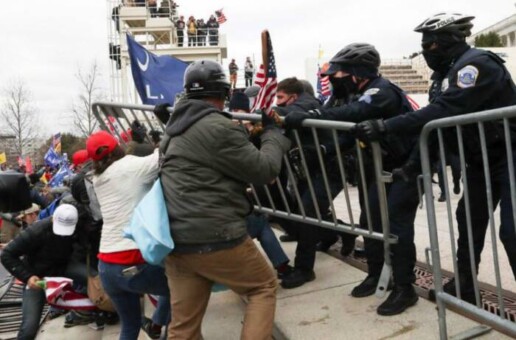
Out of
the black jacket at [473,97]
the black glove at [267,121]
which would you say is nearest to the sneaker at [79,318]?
the black glove at [267,121]

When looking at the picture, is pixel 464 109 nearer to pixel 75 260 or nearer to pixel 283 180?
pixel 283 180

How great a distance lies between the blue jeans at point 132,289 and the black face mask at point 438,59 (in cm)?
227

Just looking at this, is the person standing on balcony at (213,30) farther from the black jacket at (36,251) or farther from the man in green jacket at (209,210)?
the man in green jacket at (209,210)

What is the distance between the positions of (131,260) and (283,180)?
141 centimetres

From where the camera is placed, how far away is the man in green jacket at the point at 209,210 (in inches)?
94.3

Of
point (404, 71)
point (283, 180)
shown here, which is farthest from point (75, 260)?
point (404, 71)

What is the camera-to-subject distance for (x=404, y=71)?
4797 centimetres

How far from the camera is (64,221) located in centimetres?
402

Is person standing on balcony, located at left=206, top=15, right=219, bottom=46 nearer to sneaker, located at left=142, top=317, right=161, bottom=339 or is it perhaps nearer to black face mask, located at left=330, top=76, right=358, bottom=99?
black face mask, located at left=330, top=76, right=358, bottom=99

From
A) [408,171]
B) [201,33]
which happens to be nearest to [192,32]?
[201,33]

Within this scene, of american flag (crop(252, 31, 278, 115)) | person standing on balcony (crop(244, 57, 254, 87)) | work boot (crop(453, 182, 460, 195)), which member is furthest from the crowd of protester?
person standing on balcony (crop(244, 57, 254, 87))

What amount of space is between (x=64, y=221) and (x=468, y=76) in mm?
3310

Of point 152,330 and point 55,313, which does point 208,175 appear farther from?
point 55,313

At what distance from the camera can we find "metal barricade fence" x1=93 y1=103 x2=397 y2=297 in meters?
3.04
